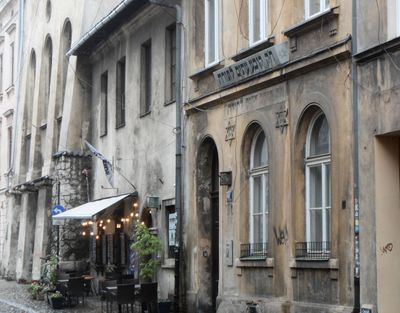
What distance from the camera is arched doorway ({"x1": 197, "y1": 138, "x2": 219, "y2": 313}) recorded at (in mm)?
16906

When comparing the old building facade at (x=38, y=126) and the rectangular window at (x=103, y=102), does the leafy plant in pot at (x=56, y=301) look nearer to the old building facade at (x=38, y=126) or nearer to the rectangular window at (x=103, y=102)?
the rectangular window at (x=103, y=102)

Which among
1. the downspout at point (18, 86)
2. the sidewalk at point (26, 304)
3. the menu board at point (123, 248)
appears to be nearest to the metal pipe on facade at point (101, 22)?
the menu board at point (123, 248)

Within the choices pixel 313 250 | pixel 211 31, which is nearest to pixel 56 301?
pixel 211 31

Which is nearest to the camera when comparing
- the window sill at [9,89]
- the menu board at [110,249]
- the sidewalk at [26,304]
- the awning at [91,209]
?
the sidewalk at [26,304]

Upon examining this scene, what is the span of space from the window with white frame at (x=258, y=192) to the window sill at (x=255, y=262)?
24 cm

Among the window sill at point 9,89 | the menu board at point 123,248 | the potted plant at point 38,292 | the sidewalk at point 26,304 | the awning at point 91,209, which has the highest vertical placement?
the window sill at point 9,89

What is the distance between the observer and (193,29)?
1736cm

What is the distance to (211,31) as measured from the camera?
16.7 metres

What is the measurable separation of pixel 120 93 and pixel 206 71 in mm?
6709

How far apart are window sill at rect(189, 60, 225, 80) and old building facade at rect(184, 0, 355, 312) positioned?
1.0 inches

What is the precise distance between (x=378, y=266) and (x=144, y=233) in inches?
330

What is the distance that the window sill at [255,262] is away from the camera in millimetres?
13764

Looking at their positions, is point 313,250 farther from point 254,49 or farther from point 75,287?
point 75,287

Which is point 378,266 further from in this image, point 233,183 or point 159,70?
point 159,70
